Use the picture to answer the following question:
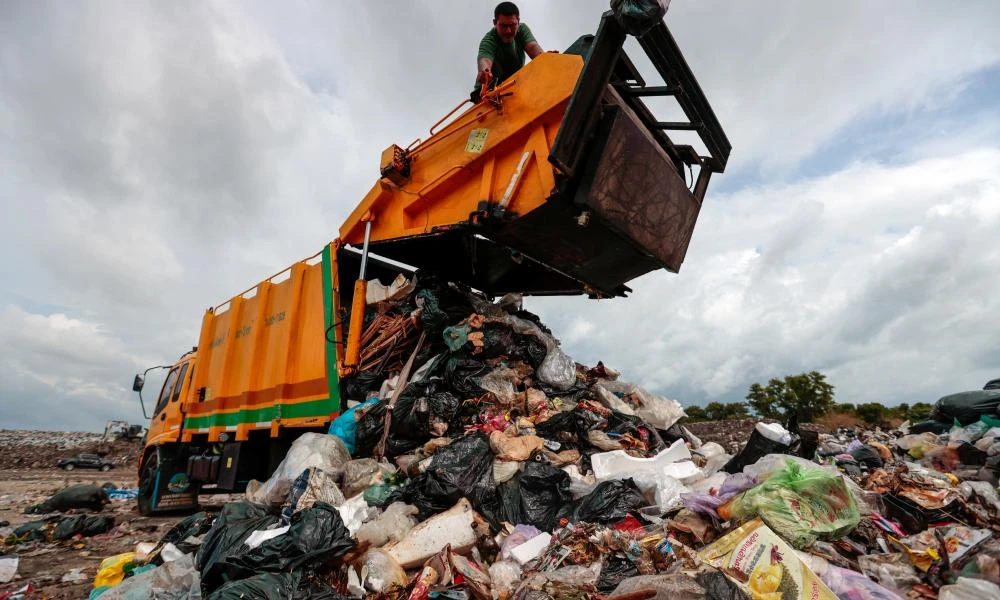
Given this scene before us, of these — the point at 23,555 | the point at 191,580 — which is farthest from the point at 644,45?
the point at 23,555

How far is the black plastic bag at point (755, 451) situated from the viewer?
11.0 feet

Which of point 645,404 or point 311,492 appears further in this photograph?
A: point 645,404

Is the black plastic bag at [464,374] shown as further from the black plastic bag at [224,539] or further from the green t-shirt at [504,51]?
the green t-shirt at [504,51]

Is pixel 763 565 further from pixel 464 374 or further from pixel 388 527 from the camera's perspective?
pixel 464 374

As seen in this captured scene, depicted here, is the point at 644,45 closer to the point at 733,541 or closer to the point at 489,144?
the point at 489,144

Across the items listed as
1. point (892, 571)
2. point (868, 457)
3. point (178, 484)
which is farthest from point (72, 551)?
point (868, 457)

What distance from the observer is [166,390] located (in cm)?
685

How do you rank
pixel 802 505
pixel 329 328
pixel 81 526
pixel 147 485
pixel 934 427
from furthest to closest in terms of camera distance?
pixel 147 485, pixel 934 427, pixel 81 526, pixel 329 328, pixel 802 505

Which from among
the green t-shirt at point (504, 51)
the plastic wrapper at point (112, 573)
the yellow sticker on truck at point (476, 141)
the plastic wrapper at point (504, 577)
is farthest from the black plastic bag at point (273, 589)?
the green t-shirt at point (504, 51)

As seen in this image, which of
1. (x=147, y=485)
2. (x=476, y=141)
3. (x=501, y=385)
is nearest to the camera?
(x=476, y=141)

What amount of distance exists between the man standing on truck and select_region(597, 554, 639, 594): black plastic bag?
2996mm

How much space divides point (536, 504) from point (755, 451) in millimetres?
1655

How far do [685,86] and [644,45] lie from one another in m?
0.44

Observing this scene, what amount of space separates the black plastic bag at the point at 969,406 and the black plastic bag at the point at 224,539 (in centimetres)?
619
